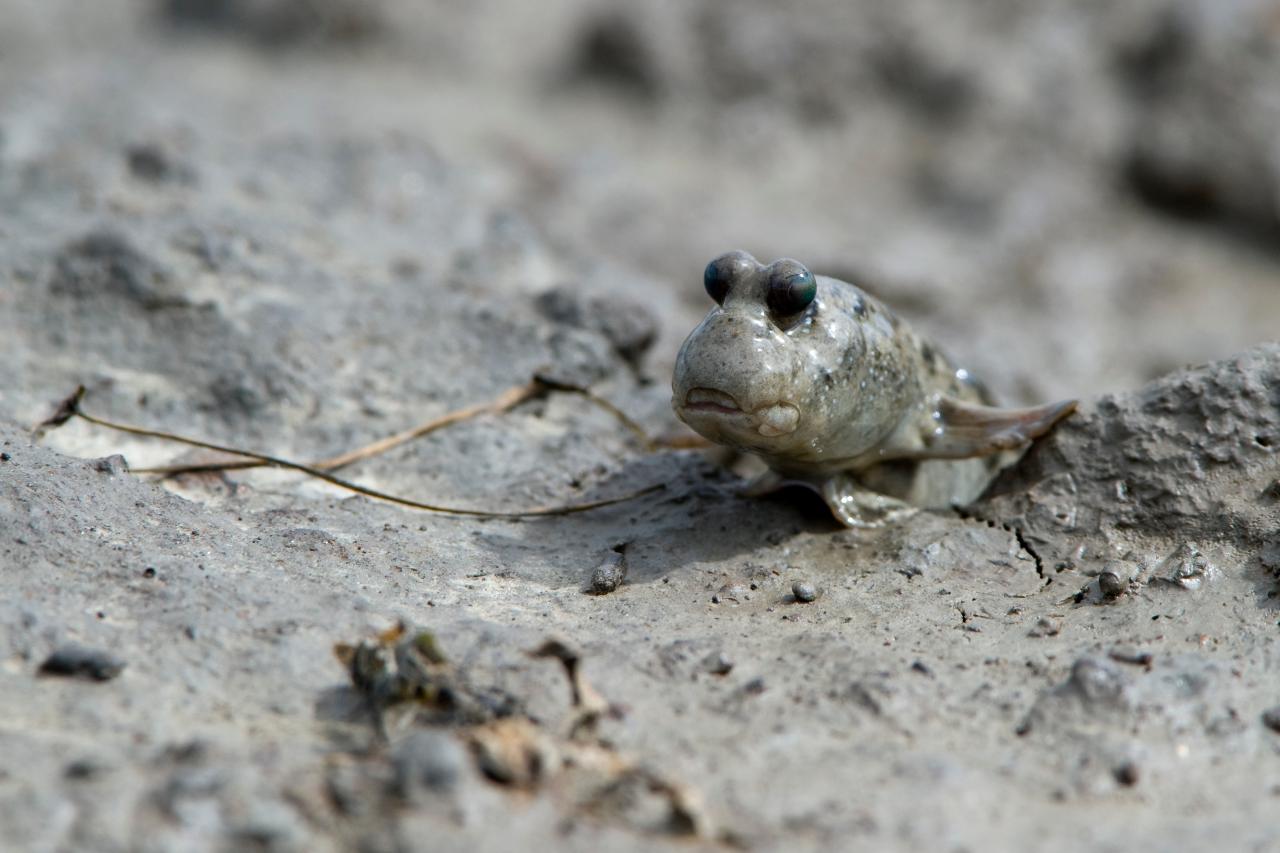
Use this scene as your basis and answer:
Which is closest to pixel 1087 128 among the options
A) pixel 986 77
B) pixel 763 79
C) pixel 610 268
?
→ pixel 986 77

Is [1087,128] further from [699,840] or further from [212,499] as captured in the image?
[699,840]

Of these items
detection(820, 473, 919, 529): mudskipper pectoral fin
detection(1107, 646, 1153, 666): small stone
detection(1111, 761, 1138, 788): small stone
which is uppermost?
detection(1107, 646, 1153, 666): small stone

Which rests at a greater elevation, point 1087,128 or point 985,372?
point 1087,128

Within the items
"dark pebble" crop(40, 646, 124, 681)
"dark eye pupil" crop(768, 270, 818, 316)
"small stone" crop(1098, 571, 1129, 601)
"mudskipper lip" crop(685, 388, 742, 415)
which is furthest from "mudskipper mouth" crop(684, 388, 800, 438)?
"dark pebble" crop(40, 646, 124, 681)

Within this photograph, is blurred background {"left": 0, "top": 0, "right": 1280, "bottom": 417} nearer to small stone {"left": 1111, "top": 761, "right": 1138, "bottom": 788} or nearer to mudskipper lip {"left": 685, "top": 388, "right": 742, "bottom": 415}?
mudskipper lip {"left": 685, "top": 388, "right": 742, "bottom": 415}

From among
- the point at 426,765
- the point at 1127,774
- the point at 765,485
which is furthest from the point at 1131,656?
the point at 426,765

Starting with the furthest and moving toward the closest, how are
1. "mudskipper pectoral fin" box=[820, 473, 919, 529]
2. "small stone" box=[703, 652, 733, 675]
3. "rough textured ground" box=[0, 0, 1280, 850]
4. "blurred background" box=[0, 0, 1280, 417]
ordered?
"blurred background" box=[0, 0, 1280, 417], "mudskipper pectoral fin" box=[820, 473, 919, 529], "small stone" box=[703, 652, 733, 675], "rough textured ground" box=[0, 0, 1280, 850]

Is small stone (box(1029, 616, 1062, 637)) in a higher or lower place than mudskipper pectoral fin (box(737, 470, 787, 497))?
higher
